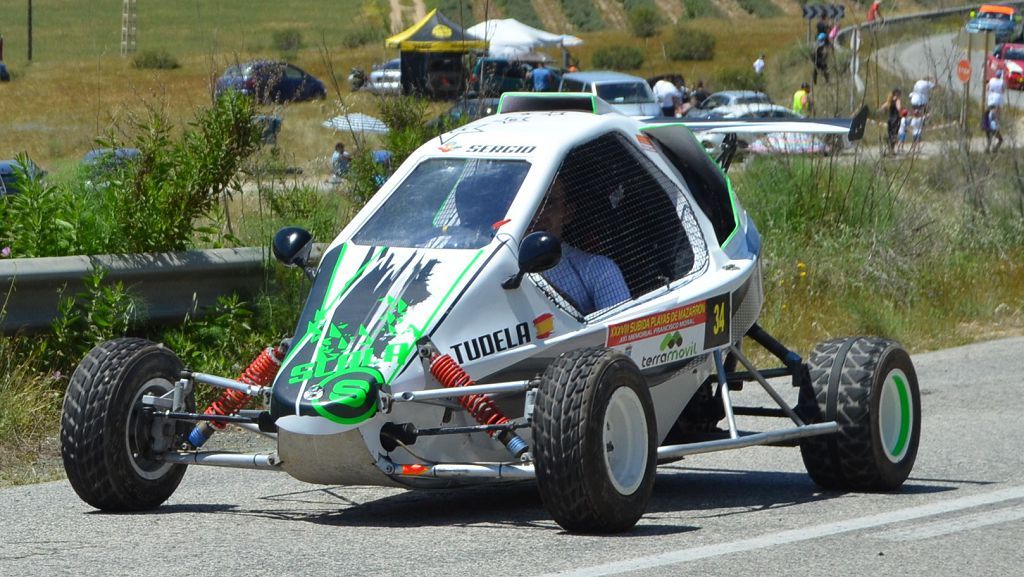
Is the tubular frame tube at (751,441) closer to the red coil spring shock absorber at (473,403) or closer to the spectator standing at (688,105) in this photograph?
the red coil spring shock absorber at (473,403)

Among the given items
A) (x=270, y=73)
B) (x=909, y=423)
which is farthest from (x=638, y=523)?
(x=270, y=73)

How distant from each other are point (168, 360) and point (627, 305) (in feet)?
6.47

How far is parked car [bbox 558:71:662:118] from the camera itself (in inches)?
1283

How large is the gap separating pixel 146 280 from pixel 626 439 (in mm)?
4093

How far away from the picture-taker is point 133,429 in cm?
630

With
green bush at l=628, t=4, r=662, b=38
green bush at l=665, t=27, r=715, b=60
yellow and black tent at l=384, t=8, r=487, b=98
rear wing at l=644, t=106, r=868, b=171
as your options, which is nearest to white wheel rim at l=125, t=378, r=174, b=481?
rear wing at l=644, t=106, r=868, b=171

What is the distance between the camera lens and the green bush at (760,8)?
73.2 metres

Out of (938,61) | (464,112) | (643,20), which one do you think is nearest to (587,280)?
(464,112)

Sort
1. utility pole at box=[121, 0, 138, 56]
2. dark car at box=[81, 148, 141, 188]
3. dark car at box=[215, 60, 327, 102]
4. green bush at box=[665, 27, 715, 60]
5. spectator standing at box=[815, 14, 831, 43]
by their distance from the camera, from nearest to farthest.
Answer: dark car at box=[81, 148, 141, 188], dark car at box=[215, 60, 327, 102], spectator standing at box=[815, 14, 831, 43], utility pole at box=[121, 0, 138, 56], green bush at box=[665, 27, 715, 60]

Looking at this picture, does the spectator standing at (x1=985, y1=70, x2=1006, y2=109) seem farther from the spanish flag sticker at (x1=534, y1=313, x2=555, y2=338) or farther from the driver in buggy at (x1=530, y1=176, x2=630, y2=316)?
the spanish flag sticker at (x1=534, y1=313, x2=555, y2=338)

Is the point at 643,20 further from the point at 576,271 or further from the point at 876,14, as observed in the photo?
the point at 576,271

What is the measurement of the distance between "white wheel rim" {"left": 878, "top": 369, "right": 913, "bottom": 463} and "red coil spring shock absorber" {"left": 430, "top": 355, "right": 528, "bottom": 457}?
220cm

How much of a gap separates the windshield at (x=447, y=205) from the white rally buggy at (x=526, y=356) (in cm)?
1

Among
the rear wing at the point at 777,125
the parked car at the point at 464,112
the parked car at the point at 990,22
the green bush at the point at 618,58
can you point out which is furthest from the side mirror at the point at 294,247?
the green bush at the point at 618,58
